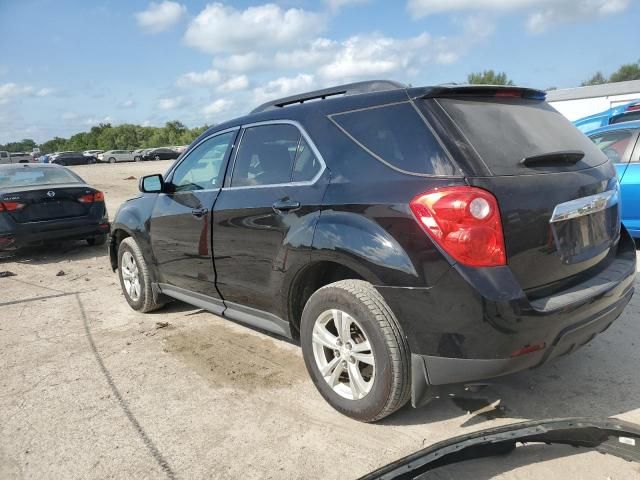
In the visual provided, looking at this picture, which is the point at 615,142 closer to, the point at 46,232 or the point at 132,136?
the point at 46,232

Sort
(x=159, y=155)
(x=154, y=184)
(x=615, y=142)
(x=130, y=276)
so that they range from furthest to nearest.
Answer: (x=159, y=155), (x=615, y=142), (x=130, y=276), (x=154, y=184)

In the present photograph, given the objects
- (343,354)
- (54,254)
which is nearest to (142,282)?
(343,354)

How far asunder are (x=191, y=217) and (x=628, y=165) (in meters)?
5.28

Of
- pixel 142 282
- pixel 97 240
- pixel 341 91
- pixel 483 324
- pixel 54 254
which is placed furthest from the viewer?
pixel 97 240

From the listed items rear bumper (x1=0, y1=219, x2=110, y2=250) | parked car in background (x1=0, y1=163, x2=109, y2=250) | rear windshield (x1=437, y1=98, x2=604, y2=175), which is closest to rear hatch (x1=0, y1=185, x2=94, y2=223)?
parked car in background (x1=0, y1=163, x2=109, y2=250)

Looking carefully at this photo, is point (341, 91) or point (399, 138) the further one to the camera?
point (341, 91)

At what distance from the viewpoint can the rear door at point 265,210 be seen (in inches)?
117

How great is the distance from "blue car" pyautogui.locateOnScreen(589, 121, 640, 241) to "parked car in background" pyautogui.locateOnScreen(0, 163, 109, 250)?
757 cm

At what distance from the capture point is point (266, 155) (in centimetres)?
344

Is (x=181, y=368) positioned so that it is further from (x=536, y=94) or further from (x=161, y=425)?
(x=536, y=94)

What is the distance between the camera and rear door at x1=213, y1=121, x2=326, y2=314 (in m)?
2.98

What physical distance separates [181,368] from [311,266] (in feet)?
4.94

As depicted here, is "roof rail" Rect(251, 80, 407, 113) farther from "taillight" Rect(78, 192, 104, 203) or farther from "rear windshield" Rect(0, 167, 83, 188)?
"rear windshield" Rect(0, 167, 83, 188)

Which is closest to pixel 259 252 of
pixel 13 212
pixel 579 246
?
pixel 579 246
